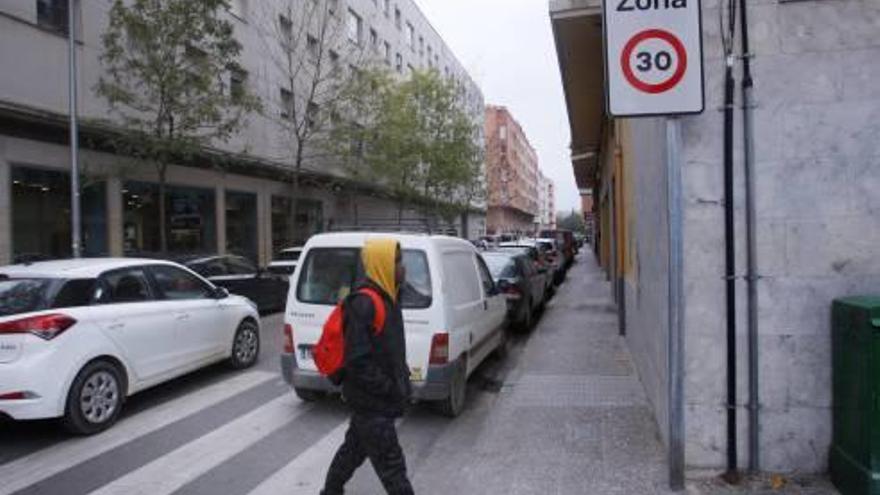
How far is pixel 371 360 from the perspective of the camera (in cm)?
427

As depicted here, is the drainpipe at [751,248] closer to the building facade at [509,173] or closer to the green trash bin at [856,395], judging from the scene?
the green trash bin at [856,395]

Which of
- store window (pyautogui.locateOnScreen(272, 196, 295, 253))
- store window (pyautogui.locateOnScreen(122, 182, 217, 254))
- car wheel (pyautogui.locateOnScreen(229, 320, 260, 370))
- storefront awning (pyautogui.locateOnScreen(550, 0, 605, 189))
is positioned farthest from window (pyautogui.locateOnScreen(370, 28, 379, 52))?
car wheel (pyautogui.locateOnScreen(229, 320, 260, 370))

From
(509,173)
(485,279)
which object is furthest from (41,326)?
(509,173)

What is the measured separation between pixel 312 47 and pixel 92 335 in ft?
80.8

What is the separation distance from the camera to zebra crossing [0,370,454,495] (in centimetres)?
544

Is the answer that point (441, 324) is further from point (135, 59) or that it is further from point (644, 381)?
point (135, 59)

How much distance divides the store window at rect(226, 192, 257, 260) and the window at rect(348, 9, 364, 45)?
11.7 metres

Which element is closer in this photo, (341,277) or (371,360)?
(371,360)

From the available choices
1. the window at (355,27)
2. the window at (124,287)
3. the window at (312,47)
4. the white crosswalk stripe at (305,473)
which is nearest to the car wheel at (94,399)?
the window at (124,287)

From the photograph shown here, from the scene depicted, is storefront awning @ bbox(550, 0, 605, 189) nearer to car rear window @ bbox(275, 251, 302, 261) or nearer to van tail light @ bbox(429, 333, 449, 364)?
van tail light @ bbox(429, 333, 449, 364)

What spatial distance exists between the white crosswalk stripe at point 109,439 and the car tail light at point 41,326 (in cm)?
96

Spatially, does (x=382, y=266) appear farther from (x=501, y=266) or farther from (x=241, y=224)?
(x=241, y=224)

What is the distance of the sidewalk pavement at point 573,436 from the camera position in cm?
518

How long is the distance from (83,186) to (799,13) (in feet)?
53.3
